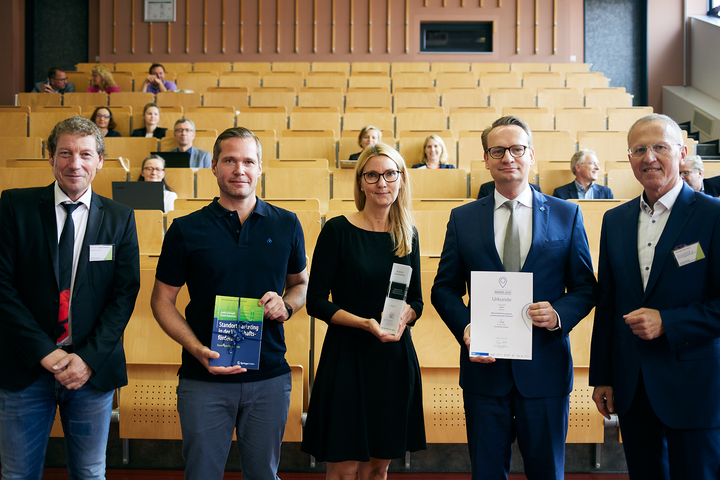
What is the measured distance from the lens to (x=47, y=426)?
1395 millimetres

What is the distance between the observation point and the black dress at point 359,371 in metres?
1.41

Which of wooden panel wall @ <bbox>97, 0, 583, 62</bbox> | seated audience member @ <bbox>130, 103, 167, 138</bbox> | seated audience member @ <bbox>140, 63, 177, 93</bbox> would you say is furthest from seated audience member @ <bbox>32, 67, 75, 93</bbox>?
seated audience member @ <bbox>130, 103, 167, 138</bbox>

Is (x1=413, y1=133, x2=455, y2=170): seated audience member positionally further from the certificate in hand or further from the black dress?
the certificate in hand

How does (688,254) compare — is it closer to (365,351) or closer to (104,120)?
(365,351)

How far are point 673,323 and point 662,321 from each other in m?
→ 0.02

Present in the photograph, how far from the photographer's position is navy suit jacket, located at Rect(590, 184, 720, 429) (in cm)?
125

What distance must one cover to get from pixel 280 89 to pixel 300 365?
4.88 m

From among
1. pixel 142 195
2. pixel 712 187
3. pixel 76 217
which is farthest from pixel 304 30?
pixel 76 217

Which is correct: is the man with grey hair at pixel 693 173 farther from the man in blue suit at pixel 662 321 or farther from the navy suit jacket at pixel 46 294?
the navy suit jacket at pixel 46 294

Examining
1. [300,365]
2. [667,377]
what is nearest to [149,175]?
[300,365]

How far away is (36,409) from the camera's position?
1.36 metres

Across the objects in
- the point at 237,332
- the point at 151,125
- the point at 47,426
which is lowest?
the point at 47,426

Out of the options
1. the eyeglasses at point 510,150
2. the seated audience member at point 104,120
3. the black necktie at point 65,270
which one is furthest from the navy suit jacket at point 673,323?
the seated audience member at point 104,120

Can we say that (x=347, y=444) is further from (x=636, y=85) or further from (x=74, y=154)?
(x=636, y=85)
